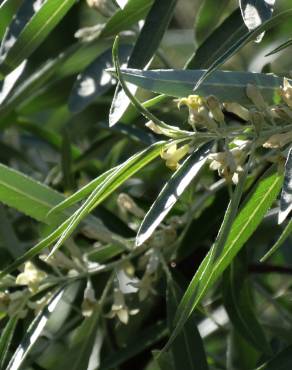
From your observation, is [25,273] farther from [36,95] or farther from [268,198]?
[36,95]

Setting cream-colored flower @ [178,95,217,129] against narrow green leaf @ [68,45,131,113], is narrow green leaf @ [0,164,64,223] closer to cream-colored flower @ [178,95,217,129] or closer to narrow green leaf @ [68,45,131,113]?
narrow green leaf @ [68,45,131,113]

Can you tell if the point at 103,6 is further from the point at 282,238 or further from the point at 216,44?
the point at 282,238

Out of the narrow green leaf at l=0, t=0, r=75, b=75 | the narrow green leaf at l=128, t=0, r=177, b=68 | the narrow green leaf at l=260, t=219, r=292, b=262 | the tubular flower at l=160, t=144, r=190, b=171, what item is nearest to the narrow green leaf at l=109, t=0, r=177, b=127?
the narrow green leaf at l=128, t=0, r=177, b=68

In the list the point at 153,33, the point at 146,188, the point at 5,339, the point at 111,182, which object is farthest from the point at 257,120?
the point at 146,188

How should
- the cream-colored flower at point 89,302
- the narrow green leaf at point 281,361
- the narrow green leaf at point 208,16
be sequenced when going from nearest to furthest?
the narrow green leaf at point 281,361, the cream-colored flower at point 89,302, the narrow green leaf at point 208,16

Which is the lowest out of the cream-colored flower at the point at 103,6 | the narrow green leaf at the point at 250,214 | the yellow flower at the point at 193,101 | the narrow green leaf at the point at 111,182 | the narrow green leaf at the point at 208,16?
the narrow green leaf at the point at 250,214

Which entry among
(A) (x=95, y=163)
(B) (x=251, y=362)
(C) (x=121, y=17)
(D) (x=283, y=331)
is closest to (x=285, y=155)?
(C) (x=121, y=17)

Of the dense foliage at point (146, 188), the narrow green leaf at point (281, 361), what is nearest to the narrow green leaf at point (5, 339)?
the dense foliage at point (146, 188)

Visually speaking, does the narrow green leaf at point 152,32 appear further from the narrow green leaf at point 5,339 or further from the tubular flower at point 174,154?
the narrow green leaf at point 5,339
